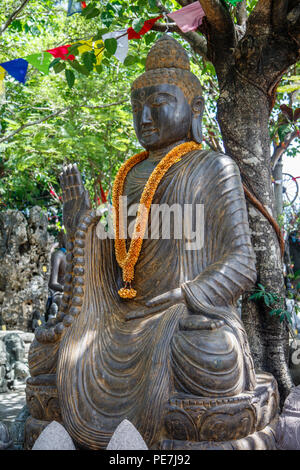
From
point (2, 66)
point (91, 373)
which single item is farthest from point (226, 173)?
point (2, 66)

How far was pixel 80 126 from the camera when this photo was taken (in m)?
7.48

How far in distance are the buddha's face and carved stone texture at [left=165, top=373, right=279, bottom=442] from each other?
1.78 metres

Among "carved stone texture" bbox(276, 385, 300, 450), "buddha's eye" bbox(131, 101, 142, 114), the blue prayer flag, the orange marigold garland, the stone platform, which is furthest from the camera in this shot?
the blue prayer flag

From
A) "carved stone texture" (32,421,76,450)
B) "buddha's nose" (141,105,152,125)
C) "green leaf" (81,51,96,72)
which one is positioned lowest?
"carved stone texture" (32,421,76,450)

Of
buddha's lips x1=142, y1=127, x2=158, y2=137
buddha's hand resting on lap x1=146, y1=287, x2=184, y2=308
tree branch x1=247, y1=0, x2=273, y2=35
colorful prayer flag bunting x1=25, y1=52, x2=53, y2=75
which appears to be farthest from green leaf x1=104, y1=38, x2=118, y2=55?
buddha's hand resting on lap x1=146, y1=287, x2=184, y2=308

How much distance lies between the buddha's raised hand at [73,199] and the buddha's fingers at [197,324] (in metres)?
1.00

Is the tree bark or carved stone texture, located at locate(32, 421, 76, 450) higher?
the tree bark

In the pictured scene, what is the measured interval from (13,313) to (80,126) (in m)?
4.21

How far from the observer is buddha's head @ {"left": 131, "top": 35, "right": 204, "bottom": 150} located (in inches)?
129

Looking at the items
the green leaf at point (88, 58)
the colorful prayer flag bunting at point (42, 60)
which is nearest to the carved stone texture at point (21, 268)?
the colorful prayer flag bunting at point (42, 60)

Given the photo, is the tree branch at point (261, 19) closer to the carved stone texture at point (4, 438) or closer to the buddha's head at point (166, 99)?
the buddha's head at point (166, 99)

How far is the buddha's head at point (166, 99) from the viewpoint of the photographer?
3.27m

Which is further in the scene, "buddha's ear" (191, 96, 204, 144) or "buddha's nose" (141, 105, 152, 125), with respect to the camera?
"buddha's ear" (191, 96, 204, 144)

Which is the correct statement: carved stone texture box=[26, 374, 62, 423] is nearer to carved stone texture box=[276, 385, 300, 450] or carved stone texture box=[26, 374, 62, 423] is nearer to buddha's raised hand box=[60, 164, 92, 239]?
buddha's raised hand box=[60, 164, 92, 239]
